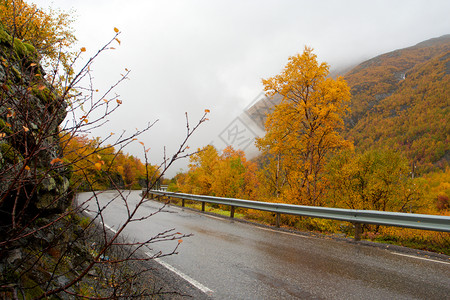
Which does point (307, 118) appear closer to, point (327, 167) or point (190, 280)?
point (327, 167)

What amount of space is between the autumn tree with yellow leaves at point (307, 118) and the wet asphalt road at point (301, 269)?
7.51m

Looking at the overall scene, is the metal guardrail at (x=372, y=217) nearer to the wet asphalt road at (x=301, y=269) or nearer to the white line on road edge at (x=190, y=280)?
the wet asphalt road at (x=301, y=269)

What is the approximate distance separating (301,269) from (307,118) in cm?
1168

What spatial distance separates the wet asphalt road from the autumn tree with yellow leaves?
7513mm

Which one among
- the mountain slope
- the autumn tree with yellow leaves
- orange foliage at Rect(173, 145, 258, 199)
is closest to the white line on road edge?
the autumn tree with yellow leaves

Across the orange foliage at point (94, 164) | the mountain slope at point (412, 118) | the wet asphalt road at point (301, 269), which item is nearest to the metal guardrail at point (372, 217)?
the wet asphalt road at point (301, 269)

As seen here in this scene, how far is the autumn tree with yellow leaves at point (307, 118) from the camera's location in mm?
13836

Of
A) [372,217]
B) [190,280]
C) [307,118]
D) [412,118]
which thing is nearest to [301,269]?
[190,280]

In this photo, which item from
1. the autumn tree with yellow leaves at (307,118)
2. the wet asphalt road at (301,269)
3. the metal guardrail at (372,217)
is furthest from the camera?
the autumn tree with yellow leaves at (307,118)

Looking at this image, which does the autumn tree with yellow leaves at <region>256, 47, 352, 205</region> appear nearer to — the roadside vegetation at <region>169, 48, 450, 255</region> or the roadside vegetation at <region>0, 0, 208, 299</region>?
the roadside vegetation at <region>169, 48, 450, 255</region>

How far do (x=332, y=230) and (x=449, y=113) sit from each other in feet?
570

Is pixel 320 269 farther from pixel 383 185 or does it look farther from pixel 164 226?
pixel 383 185

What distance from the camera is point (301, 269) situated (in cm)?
440

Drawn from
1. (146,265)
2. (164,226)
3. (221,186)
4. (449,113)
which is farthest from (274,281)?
(449,113)
